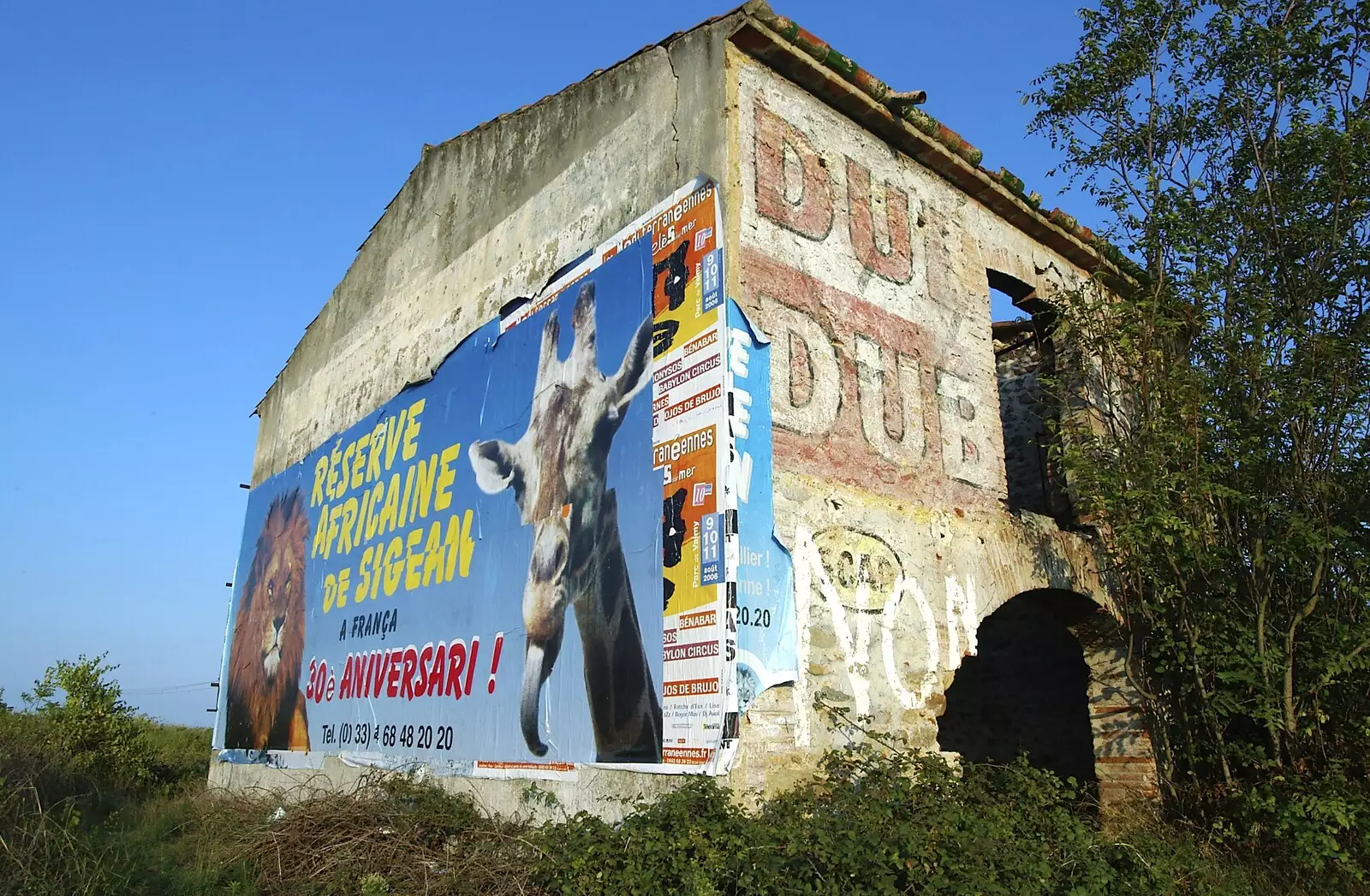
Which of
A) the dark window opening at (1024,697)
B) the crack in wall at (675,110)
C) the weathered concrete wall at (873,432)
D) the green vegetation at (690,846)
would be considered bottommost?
the green vegetation at (690,846)

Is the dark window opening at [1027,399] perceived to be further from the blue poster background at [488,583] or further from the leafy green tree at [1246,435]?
the blue poster background at [488,583]

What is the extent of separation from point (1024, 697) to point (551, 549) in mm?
5716

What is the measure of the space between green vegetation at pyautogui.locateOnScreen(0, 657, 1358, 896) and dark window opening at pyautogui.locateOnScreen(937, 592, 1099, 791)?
1.78 m

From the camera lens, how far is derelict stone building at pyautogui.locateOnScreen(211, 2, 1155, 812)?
244 inches

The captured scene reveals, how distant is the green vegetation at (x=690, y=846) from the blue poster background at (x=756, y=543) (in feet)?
2.18

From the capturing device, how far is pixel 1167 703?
25.3 feet

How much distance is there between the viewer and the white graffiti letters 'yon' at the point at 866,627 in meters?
5.84

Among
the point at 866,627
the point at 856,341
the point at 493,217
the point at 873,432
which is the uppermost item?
the point at 493,217

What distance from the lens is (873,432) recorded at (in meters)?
6.87

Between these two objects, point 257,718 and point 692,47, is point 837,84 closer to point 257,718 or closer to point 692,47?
point 692,47

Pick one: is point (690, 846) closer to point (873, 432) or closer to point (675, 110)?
point (873, 432)

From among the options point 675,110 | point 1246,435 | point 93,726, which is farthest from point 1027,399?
point 93,726

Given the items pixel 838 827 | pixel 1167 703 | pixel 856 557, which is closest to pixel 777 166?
pixel 856 557

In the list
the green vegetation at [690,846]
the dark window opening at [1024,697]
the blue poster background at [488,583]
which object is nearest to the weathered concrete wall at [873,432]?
the green vegetation at [690,846]
